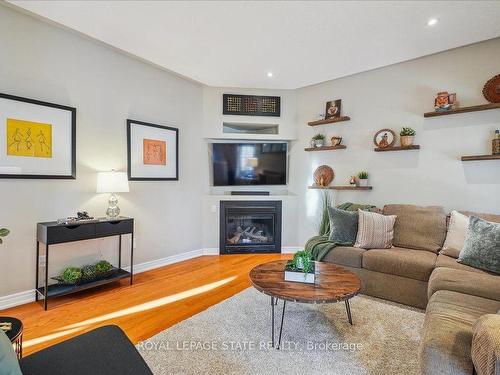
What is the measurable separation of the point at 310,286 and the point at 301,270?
0.15 m

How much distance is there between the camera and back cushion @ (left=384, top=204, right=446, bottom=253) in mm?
2963

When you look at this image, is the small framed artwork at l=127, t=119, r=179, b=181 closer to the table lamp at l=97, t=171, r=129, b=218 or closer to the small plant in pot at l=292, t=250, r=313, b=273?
the table lamp at l=97, t=171, r=129, b=218

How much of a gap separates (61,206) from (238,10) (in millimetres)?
2679

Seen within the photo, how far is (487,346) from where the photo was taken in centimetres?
102

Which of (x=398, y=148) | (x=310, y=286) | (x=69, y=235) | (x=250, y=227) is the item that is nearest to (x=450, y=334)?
(x=310, y=286)

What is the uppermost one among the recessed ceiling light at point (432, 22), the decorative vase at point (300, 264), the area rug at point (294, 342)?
the recessed ceiling light at point (432, 22)

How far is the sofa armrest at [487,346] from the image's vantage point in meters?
0.98

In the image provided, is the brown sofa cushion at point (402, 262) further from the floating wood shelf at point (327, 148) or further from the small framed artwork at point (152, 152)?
the small framed artwork at point (152, 152)

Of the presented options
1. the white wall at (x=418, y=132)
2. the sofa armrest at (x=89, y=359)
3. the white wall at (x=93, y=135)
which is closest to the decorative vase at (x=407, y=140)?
the white wall at (x=418, y=132)

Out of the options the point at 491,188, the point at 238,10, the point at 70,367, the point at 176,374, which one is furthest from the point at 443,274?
the point at 238,10

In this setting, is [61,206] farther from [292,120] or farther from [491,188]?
[491,188]

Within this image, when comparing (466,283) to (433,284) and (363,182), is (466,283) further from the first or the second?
(363,182)

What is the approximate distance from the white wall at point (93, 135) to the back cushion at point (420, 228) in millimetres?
2916

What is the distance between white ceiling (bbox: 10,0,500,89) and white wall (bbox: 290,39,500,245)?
25 centimetres
